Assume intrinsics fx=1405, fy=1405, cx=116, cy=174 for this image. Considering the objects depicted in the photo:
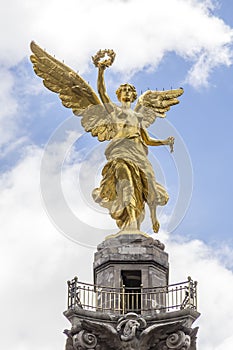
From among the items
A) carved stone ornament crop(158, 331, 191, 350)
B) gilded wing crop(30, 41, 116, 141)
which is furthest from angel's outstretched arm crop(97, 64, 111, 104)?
carved stone ornament crop(158, 331, 191, 350)

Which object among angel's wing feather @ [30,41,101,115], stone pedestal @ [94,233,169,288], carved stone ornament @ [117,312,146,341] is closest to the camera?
carved stone ornament @ [117,312,146,341]

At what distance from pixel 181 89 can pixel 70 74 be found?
16.3 feet

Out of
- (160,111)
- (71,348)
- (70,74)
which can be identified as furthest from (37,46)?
(71,348)

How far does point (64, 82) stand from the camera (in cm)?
5850

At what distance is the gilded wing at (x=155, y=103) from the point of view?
5881 cm

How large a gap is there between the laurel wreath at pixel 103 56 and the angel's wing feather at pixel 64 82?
1329 mm

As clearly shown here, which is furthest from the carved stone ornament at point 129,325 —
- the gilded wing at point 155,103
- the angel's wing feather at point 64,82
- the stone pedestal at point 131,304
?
the angel's wing feather at point 64,82

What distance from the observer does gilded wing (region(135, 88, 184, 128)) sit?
58812mm

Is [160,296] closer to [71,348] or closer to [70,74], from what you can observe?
[71,348]

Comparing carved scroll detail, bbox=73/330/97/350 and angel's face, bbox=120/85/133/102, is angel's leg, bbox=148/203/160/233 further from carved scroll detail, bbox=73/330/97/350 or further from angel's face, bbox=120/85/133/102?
carved scroll detail, bbox=73/330/97/350

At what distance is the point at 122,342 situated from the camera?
51.0 metres

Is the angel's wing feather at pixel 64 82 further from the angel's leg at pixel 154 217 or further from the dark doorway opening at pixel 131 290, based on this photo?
the dark doorway opening at pixel 131 290

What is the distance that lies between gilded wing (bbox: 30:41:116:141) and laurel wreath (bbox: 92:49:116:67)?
133cm

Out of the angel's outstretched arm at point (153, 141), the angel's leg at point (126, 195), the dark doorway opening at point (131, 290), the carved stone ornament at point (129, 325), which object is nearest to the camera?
the carved stone ornament at point (129, 325)
